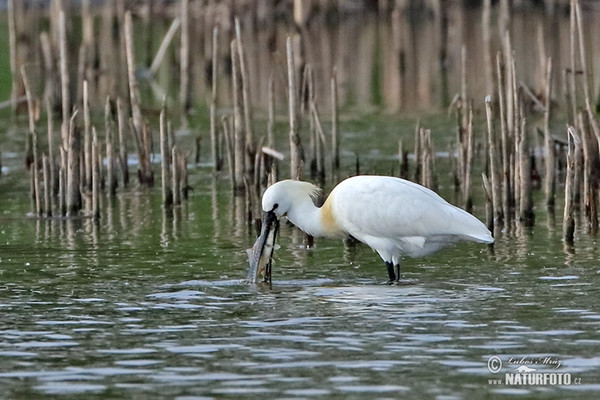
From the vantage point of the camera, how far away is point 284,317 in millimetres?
9703

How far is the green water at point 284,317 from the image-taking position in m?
7.86

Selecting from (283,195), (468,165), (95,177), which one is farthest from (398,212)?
(95,177)

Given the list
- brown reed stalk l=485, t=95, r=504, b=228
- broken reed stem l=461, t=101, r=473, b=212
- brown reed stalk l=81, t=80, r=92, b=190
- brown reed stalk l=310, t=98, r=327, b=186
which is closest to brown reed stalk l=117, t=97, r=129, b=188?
brown reed stalk l=81, t=80, r=92, b=190

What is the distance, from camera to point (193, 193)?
17.3 m

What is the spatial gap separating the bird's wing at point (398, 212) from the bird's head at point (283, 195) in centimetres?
37

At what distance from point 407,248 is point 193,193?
616cm

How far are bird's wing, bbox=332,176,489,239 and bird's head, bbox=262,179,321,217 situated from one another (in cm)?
37

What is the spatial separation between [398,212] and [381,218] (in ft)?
0.49

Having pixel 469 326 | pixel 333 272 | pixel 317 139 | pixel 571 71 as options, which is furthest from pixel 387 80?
pixel 469 326

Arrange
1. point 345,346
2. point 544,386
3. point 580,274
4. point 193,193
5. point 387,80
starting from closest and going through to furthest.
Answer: point 544,386, point 345,346, point 580,274, point 193,193, point 387,80

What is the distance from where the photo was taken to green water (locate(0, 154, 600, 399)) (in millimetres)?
7863

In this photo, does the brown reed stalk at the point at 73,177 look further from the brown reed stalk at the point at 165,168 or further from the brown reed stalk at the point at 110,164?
the brown reed stalk at the point at 165,168

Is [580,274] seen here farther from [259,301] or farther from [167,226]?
[167,226]

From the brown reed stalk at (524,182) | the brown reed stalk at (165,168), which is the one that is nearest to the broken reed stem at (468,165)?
the brown reed stalk at (524,182)
